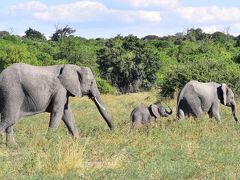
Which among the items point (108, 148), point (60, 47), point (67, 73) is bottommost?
point (60, 47)

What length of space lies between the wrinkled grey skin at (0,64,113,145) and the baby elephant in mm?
2718

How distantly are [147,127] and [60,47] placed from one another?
121 ft

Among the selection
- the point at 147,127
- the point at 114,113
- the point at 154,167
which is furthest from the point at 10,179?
the point at 114,113

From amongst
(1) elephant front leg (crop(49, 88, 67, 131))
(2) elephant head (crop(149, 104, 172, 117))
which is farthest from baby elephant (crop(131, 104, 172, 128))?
(1) elephant front leg (crop(49, 88, 67, 131))

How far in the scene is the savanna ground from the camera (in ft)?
26.7

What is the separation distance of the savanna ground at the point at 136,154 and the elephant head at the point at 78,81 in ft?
3.02

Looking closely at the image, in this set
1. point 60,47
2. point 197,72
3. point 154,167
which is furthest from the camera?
point 60,47

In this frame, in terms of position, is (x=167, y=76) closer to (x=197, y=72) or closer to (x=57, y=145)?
(x=197, y=72)

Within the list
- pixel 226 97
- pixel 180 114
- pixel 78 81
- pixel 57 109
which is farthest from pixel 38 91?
Answer: pixel 226 97

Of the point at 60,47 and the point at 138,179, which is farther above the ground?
the point at 138,179

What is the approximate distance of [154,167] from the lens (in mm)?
8547

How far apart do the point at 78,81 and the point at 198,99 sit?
408cm

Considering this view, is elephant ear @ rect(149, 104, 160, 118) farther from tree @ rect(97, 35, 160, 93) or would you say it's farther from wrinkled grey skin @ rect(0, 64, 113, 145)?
tree @ rect(97, 35, 160, 93)

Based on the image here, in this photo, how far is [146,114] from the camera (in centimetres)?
1548
